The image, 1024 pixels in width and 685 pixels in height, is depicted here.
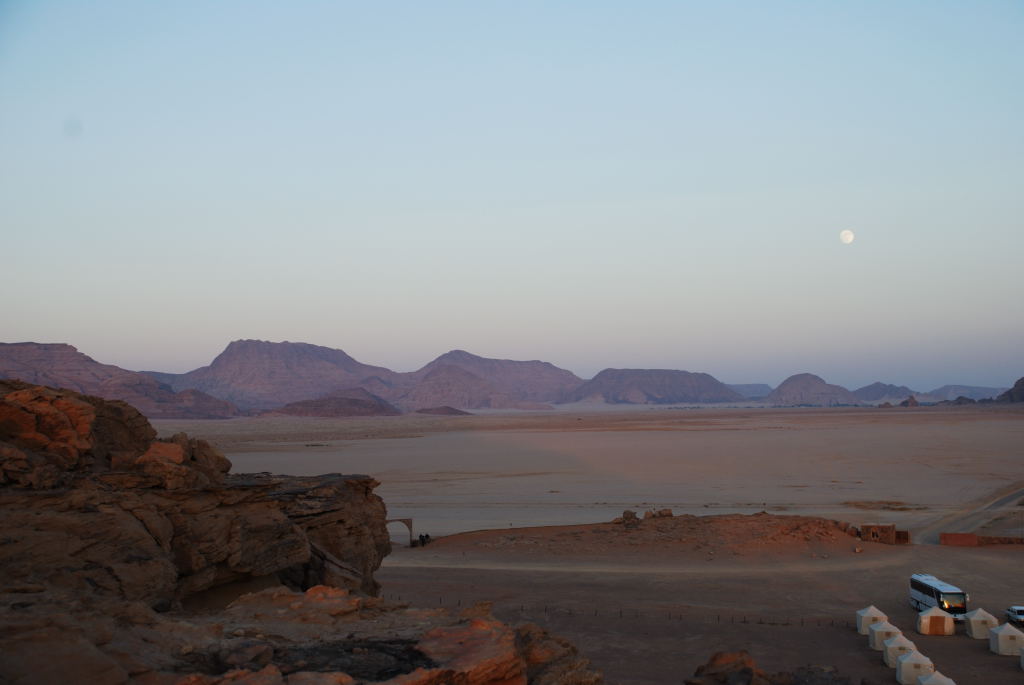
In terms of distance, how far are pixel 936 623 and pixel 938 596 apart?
2.27 ft

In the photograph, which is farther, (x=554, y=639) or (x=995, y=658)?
(x=995, y=658)

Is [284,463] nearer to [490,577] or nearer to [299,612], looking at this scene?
[490,577]

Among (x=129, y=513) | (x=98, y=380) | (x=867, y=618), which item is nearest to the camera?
(x=129, y=513)

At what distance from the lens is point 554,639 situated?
27.1ft

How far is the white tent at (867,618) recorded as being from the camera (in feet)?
44.8

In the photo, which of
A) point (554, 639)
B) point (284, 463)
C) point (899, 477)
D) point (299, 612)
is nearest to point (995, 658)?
point (554, 639)

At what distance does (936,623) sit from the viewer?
14.0 m

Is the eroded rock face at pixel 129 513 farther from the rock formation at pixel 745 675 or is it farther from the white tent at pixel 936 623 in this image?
the white tent at pixel 936 623

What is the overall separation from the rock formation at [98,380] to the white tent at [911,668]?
122117 millimetres

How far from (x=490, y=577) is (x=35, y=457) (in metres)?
12.1

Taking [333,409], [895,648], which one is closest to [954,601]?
[895,648]

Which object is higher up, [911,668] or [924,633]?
[911,668]

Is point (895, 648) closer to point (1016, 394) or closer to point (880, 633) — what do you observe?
point (880, 633)

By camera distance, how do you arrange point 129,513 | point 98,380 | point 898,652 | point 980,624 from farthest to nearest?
1. point 98,380
2. point 980,624
3. point 898,652
4. point 129,513
